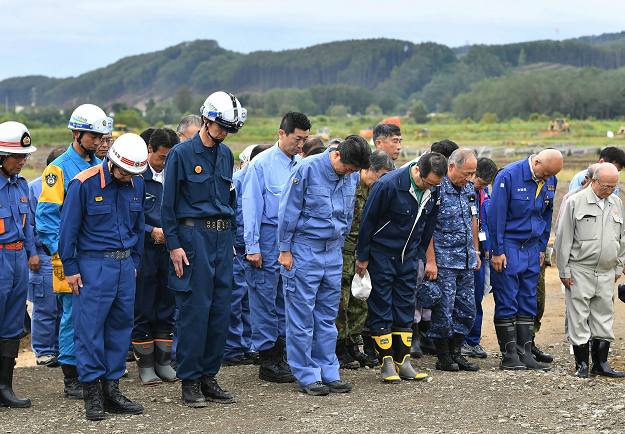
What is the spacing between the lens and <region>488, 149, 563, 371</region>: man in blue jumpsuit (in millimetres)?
7285

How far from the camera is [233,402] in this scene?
5.90m

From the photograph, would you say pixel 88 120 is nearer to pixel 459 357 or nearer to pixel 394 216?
pixel 394 216

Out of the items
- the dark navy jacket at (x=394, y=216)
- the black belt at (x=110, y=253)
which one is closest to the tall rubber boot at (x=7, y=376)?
the black belt at (x=110, y=253)

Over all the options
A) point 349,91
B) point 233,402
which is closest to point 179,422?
point 233,402

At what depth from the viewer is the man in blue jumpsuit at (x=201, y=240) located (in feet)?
18.5

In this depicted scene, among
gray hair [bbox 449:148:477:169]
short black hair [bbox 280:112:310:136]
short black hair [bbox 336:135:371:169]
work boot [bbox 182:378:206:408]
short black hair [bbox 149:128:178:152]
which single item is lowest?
work boot [bbox 182:378:206:408]

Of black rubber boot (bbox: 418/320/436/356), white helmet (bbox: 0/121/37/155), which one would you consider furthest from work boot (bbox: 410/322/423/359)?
white helmet (bbox: 0/121/37/155)

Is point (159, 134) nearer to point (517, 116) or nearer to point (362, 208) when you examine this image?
point (362, 208)

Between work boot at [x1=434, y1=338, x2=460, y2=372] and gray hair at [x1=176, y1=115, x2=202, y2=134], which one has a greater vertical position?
gray hair at [x1=176, y1=115, x2=202, y2=134]

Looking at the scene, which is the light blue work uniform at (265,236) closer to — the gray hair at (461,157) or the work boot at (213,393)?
the work boot at (213,393)

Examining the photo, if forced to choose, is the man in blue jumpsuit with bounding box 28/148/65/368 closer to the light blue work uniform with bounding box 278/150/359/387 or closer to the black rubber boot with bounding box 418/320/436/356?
the light blue work uniform with bounding box 278/150/359/387

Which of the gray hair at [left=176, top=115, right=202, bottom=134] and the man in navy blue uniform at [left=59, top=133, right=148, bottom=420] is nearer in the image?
the man in navy blue uniform at [left=59, top=133, right=148, bottom=420]

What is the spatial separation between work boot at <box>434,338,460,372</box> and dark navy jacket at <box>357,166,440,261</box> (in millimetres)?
1068

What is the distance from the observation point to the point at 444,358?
720cm
